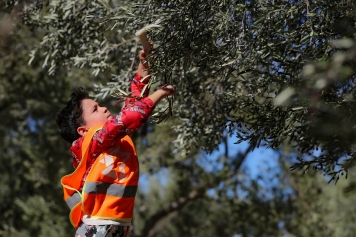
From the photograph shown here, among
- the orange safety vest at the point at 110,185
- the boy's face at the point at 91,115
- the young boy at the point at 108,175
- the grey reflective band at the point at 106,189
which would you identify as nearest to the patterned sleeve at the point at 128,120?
the young boy at the point at 108,175

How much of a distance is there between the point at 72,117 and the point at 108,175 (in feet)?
2.14

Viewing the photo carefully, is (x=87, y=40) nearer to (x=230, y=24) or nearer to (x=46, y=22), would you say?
(x=46, y=22)

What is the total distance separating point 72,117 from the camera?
4.31 m

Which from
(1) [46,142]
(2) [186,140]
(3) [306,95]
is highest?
(3) [306,95]

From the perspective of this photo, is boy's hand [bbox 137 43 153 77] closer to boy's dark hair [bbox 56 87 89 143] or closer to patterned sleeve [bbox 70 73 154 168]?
patterned sleeve [bbox 70 73 154 168]

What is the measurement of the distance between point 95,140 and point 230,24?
1.26m

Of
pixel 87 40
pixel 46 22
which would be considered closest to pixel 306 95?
pixel 87 40

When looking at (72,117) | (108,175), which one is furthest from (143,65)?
(108,175)

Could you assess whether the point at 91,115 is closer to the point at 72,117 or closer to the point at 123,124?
the point at 72,117

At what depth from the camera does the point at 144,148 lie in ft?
40.4

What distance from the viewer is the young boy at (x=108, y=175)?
12.1 ft

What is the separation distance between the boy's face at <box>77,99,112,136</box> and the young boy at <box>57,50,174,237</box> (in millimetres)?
95

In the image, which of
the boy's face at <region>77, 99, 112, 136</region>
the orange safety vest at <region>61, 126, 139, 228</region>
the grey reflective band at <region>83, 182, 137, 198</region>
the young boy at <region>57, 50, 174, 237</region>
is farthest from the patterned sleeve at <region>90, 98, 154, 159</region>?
the boy's face at <region>77, 99, 112, 136</region>

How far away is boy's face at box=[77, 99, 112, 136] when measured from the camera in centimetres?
423
